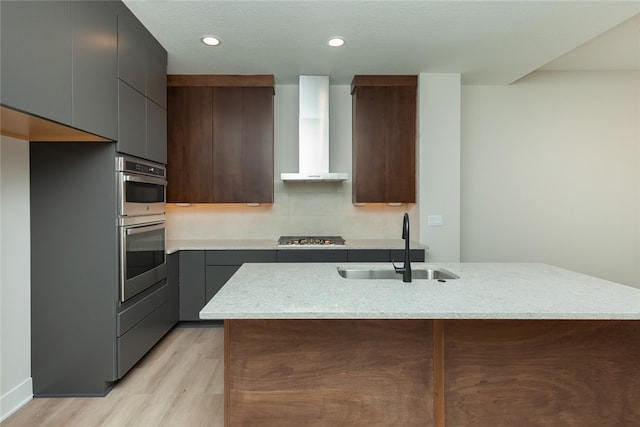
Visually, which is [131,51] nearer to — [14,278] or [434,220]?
[14,278]

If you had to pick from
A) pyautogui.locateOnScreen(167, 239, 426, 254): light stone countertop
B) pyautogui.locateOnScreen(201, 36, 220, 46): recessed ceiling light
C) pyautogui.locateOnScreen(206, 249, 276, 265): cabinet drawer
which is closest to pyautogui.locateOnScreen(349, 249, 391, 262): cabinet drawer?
pyautogui.locateOnScreen(167, 239, 426, 254): light stone countertop

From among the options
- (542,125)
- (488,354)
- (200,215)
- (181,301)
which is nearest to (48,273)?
(181,301)

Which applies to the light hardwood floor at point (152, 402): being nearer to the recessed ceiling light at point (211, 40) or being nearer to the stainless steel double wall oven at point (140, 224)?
the stainless steel double wall oven at point (140, 224)

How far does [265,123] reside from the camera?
12.1 ft

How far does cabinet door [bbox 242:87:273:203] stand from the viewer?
369 cm

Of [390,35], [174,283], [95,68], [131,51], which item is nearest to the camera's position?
[95,68]

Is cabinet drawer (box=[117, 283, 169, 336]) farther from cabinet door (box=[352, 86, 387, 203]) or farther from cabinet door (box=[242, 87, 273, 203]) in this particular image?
cabinet door (box=[352, 86, 387, 203])

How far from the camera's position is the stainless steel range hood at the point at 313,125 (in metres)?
3.68

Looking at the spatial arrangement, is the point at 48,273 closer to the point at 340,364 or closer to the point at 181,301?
the point at 181,301

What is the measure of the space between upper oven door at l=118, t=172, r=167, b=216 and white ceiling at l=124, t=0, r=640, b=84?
114 cm

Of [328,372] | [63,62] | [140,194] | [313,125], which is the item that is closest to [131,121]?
[140,194]

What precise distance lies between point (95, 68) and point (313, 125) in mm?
2054

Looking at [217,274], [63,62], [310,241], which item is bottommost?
[217,274]

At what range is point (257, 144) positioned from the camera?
12.2 feet
